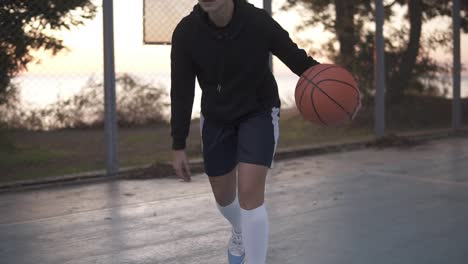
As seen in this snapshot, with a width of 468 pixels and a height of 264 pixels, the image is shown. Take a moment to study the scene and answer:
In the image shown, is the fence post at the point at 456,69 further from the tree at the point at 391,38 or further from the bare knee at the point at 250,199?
the bare knee at the point at 250,199

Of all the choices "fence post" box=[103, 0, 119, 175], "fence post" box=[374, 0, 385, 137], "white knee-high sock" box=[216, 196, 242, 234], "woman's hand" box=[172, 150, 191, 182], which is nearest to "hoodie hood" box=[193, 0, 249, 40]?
"woman's hand" box=[172, 150, 191, 182]

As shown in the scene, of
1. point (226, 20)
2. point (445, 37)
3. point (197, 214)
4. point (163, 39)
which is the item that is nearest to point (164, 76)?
point (163, 39)

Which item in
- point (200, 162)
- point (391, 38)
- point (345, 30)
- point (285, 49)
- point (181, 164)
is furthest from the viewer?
point (391, 38)

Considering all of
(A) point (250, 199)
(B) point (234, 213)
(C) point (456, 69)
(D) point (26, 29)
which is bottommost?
(B) point (234, 213)

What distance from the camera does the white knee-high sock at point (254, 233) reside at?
3797 millimetres

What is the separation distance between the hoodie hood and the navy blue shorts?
464 mm

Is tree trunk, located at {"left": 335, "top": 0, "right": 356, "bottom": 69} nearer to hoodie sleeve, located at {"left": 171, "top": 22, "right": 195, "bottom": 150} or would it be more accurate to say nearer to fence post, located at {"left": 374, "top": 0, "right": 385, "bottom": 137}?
fence post, located at {"left": 374, "top": 0, "right": 385, "bottom": 137}

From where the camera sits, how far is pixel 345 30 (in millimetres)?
10922

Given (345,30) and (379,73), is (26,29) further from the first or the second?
(379,73)

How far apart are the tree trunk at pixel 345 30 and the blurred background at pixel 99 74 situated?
15 mm

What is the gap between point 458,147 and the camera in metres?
10.2

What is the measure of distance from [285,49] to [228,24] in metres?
0.34

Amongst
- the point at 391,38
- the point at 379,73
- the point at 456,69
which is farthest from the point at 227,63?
the point at 456,69

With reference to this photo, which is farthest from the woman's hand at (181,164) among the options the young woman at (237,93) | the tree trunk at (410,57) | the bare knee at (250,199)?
the tree trunk at (410,57)
